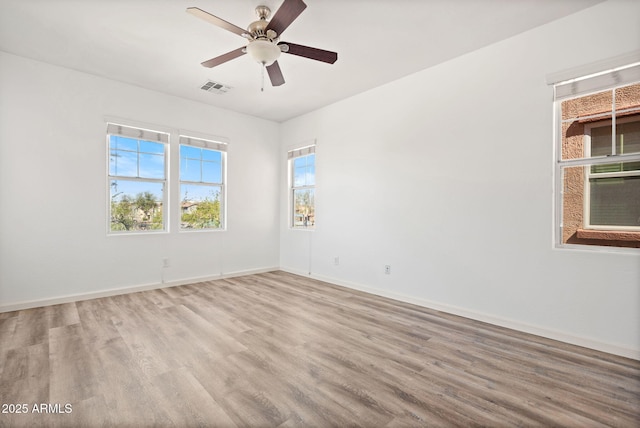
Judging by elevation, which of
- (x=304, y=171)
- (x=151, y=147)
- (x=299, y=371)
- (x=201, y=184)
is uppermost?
(x=151, y=147)

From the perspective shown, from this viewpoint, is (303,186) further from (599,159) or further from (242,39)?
(599,159)

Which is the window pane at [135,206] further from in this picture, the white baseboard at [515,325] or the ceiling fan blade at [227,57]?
the white baseboard at [515,325]

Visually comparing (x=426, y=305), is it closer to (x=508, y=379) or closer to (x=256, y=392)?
(x=508, y=379)

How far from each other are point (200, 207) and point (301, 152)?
2041 millimetres

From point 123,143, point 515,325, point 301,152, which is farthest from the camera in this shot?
point 301,152

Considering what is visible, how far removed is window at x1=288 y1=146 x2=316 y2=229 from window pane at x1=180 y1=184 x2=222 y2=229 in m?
1.40

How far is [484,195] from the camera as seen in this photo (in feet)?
10.6

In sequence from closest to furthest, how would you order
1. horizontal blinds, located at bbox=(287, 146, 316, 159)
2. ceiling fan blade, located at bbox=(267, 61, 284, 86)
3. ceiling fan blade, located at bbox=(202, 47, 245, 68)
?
ceiling fan blade, located at bbox=(202, 47, 245, 68) < ceiling fan blade, located at bbox=(267, 61, 284, 86) < horizontal blinds, located at bbox=(287, 146, 316, 159)

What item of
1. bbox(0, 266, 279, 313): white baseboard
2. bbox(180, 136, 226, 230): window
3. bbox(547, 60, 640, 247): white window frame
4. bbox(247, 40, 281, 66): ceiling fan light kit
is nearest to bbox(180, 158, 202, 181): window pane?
bbox(180, 136, 226, 230): window

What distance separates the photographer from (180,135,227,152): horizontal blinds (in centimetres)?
483

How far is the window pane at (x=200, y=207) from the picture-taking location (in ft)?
16.1

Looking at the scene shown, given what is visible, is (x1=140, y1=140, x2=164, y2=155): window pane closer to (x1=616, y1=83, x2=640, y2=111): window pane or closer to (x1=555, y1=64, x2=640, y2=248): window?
(x1=555, y1=64, x2=640, y2=248): window

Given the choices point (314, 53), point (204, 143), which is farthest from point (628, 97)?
point (204, 143)

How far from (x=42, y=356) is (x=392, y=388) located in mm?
2696
